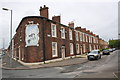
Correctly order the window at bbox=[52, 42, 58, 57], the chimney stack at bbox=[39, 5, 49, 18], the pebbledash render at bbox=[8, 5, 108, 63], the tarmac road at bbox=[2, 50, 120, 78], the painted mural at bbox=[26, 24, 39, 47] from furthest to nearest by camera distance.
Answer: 1. the window at bbox=[52, 42, 58, 57]
2. the chimney stack at bbox=[39, 5, 49, 18]
3. the painted mural at bbox=[26, 24, 39, 47]
4. the pebbledash render at bbox=[8, 5, 108, 63]
5. the tarmac road at bbox=[2, 50, 120, 78]

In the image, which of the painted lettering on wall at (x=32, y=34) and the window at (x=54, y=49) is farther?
the window at (x=54, y=49)

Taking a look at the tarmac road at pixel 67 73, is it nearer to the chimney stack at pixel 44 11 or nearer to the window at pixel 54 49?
the window at pixel 54 49

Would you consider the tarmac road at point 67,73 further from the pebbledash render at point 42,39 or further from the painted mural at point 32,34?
the painted mural at point 32,34

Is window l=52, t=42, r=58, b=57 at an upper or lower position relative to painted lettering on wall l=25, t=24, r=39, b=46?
lower

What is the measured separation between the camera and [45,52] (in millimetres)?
18609

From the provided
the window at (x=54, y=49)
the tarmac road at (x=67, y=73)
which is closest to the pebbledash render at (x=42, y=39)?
the window at (x=54, y=49)

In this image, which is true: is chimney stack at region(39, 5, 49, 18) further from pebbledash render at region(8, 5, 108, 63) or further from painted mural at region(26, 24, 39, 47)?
painted mural at region(26, 24, 39, 47)

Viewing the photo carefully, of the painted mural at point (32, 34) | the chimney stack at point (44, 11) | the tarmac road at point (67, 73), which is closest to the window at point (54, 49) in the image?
the painted mural at point (32, 34)

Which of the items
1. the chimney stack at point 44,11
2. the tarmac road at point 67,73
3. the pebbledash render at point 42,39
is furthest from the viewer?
the chimney stack at point 44,11

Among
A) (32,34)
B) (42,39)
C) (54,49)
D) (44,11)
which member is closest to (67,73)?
(42,39)

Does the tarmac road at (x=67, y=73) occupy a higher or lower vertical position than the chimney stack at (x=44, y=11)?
lower

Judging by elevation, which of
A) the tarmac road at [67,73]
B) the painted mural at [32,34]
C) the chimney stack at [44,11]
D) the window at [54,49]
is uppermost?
the chimney stack at [44,11]

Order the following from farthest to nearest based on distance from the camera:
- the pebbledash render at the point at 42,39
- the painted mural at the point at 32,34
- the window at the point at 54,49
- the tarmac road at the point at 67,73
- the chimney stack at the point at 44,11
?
the window at the point at 54,49, the chimney stack at the point at 44,11, the painted mural at the point at 32,34, the pebbledash render at the point at 42,39, the tarmac road at the point at 67,73

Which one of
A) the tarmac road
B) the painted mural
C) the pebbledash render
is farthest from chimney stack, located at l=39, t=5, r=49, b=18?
the tarmac road
